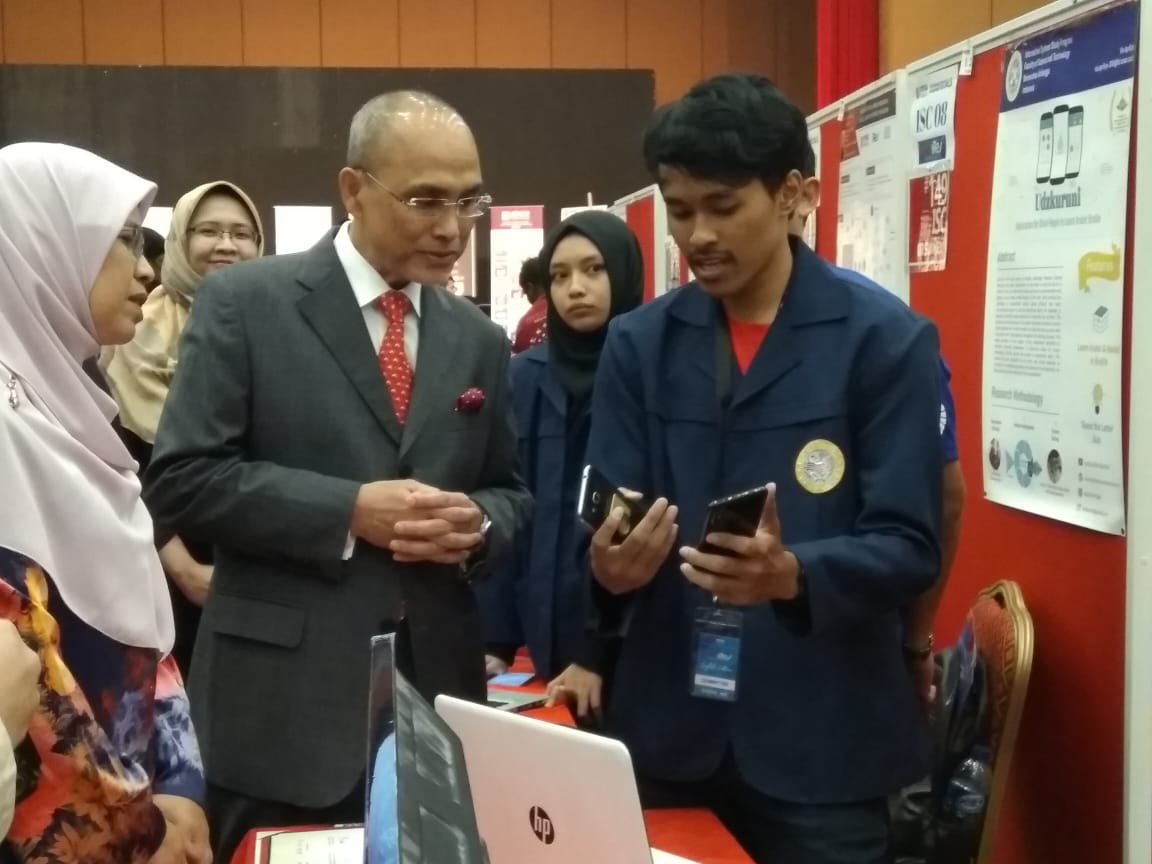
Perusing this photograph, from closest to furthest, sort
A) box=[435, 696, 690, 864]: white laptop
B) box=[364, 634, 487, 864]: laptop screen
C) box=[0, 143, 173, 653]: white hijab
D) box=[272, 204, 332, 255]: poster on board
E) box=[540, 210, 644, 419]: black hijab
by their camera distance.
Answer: box=[364, 634, 487, 864]: laptop screen < box=[435, 696, 690, 864]: white laptop < box=[0, 143, 173, 653]: white hijab < box=[540, 210, 644, 419]: black hijab < box=[272, 204, 332, 255]: poster on board

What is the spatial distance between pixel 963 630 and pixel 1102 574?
44 centimetres

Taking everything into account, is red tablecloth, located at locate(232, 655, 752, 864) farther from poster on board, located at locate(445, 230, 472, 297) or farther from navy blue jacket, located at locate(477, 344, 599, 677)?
poster on board, located at locate(445, 230, 472, 297)

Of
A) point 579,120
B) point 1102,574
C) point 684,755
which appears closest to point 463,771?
point 684,755

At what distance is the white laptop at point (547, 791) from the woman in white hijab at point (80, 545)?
0.37 meters

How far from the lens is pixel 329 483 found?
1.83 metres

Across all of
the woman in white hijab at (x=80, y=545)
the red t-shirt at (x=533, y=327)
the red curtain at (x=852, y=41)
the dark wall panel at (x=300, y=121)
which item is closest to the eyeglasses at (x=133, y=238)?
the woman in white hijab at (x=80, y=545)

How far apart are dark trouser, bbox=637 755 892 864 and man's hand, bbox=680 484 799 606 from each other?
0.26 meters

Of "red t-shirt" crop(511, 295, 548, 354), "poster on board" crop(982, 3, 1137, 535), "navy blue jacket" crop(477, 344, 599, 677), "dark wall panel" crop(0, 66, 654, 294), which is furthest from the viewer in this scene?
"dark wall panel" crop(0, 66, 654, 294)

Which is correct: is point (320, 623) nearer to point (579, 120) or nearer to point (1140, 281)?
point (1140, 281)

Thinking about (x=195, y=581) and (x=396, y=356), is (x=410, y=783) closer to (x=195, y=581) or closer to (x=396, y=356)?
(x=396, y=356)

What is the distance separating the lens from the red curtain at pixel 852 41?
4738 millimetres

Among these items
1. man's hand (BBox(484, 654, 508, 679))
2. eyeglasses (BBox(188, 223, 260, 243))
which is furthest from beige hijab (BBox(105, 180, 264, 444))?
man's hand (BBox(484, 654, 508, 679))

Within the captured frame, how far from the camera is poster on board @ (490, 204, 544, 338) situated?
21.3ft

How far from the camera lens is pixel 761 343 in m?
1.66
